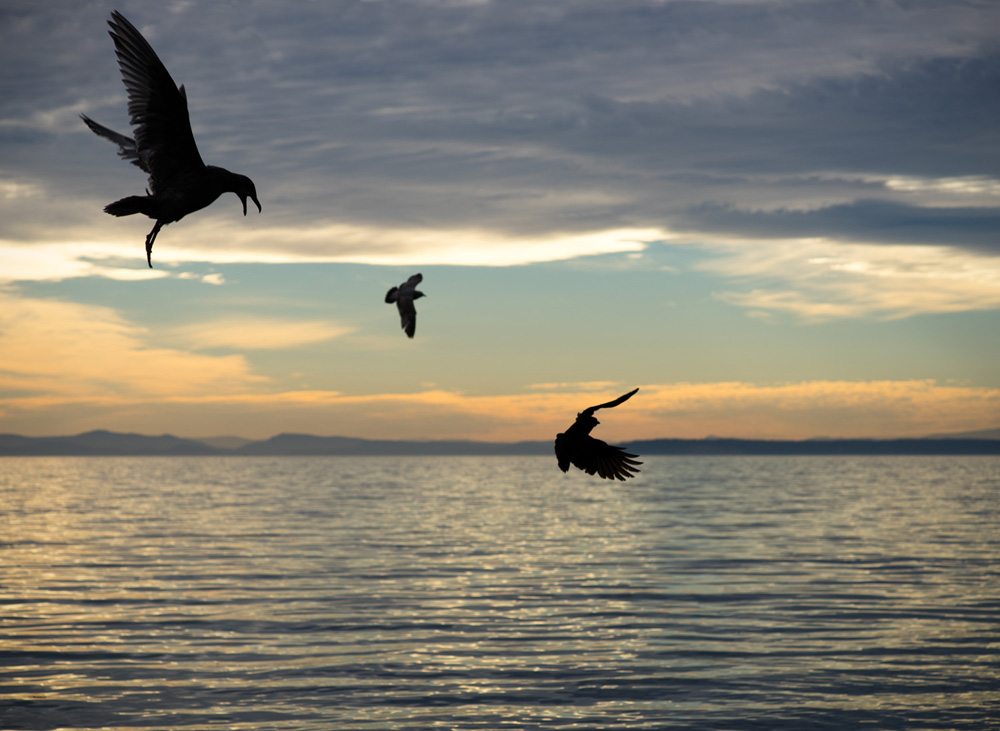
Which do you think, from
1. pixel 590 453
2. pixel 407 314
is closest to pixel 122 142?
pixel 590 453

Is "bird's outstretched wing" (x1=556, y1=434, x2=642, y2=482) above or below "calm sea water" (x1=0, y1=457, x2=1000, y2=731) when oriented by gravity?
above

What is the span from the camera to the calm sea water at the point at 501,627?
793 inches

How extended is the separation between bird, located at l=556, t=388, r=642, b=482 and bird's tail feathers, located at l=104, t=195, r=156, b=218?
3707 mm

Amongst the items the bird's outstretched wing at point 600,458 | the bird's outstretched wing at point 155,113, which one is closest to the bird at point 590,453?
the bird's outstretched wing at point 600,458

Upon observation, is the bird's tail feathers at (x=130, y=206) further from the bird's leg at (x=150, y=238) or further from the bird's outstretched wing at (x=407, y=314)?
the bird's outstretched wing at (x=407, y=314)

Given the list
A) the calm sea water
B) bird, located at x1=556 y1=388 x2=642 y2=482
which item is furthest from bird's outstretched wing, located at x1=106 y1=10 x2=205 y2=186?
the calm sea water

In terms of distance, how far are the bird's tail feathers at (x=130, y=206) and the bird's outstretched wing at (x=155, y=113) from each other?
361 mm

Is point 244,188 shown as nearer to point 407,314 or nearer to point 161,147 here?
point 161,147

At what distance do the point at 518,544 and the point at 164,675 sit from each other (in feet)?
91.8

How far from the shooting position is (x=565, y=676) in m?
22.5

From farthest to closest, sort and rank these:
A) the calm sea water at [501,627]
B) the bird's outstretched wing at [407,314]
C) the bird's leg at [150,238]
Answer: the calm sea water at [501,627] → the bird's outstretched wing at [407,314] → the bird's leg at [150,238]

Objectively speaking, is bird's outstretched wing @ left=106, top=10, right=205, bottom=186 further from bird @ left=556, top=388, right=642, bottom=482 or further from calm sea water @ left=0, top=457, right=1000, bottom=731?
calm sea water @ left=0, top=457, right=1000, bottom=731

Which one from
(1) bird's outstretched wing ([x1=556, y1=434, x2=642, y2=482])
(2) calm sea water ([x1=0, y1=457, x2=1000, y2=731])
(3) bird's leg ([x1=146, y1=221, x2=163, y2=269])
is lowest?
(2) calm sea water ([x1=0, y1=457, x2=1000, y2=731])

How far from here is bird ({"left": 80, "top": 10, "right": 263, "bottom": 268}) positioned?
7.31 meters
